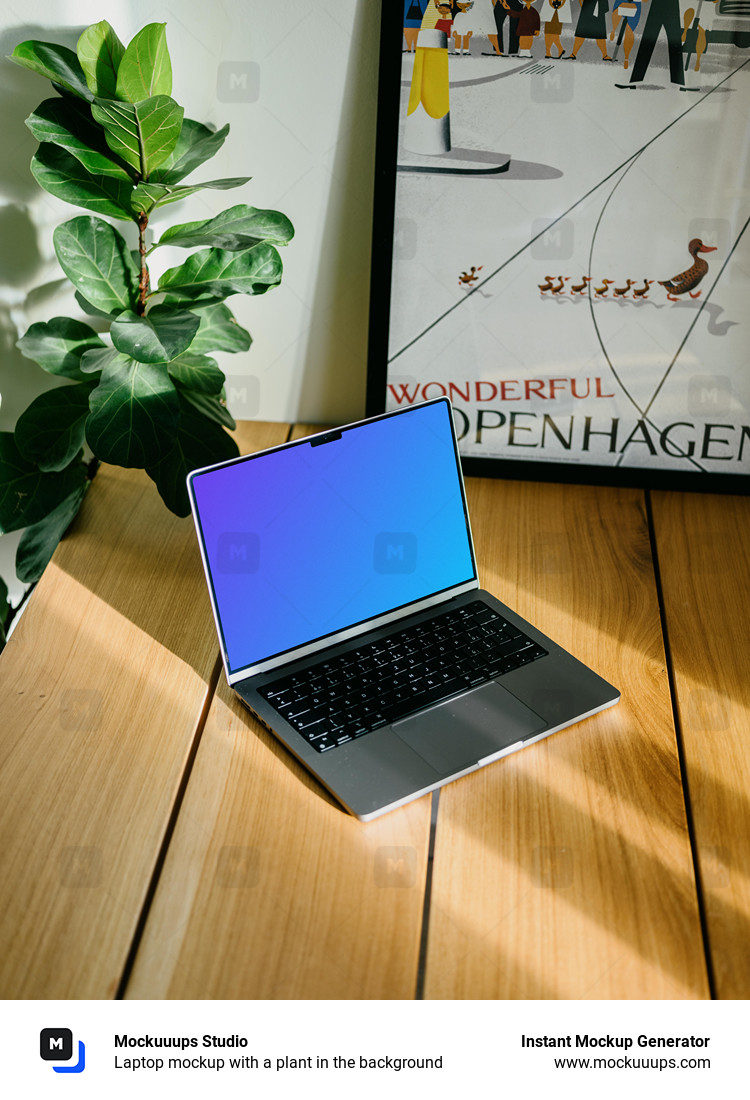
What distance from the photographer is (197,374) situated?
1173mm

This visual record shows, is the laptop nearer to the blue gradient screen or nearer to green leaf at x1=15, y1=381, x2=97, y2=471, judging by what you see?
the blue gradient screen

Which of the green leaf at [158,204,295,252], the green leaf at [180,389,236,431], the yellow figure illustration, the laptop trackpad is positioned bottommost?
the laptop trackpad

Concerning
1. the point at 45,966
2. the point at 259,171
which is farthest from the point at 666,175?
the point at 45,966

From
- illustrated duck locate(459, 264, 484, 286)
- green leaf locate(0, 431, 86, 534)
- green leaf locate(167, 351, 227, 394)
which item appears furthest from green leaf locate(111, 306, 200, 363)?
illustrated duck locate(459, 264, 484, 286)

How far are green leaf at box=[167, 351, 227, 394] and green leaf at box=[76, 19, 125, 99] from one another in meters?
0.31

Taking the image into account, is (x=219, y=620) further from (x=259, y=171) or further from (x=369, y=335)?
(x=259, y=171)

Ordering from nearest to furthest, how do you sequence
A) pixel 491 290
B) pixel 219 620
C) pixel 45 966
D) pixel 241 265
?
pixel 45 966 → pixel 219 620 → pixel 241 265 → pixel 491 290

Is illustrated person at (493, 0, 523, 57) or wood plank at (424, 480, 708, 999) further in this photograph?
illustrated person at (493, 0, 523, 57)

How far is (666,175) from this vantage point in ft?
3.76

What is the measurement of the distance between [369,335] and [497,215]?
228 millimetres

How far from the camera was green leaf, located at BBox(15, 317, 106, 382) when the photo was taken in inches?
44.0

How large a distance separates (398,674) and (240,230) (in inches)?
21.2

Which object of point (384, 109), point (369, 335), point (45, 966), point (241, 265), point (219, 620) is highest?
point (384, 109)
